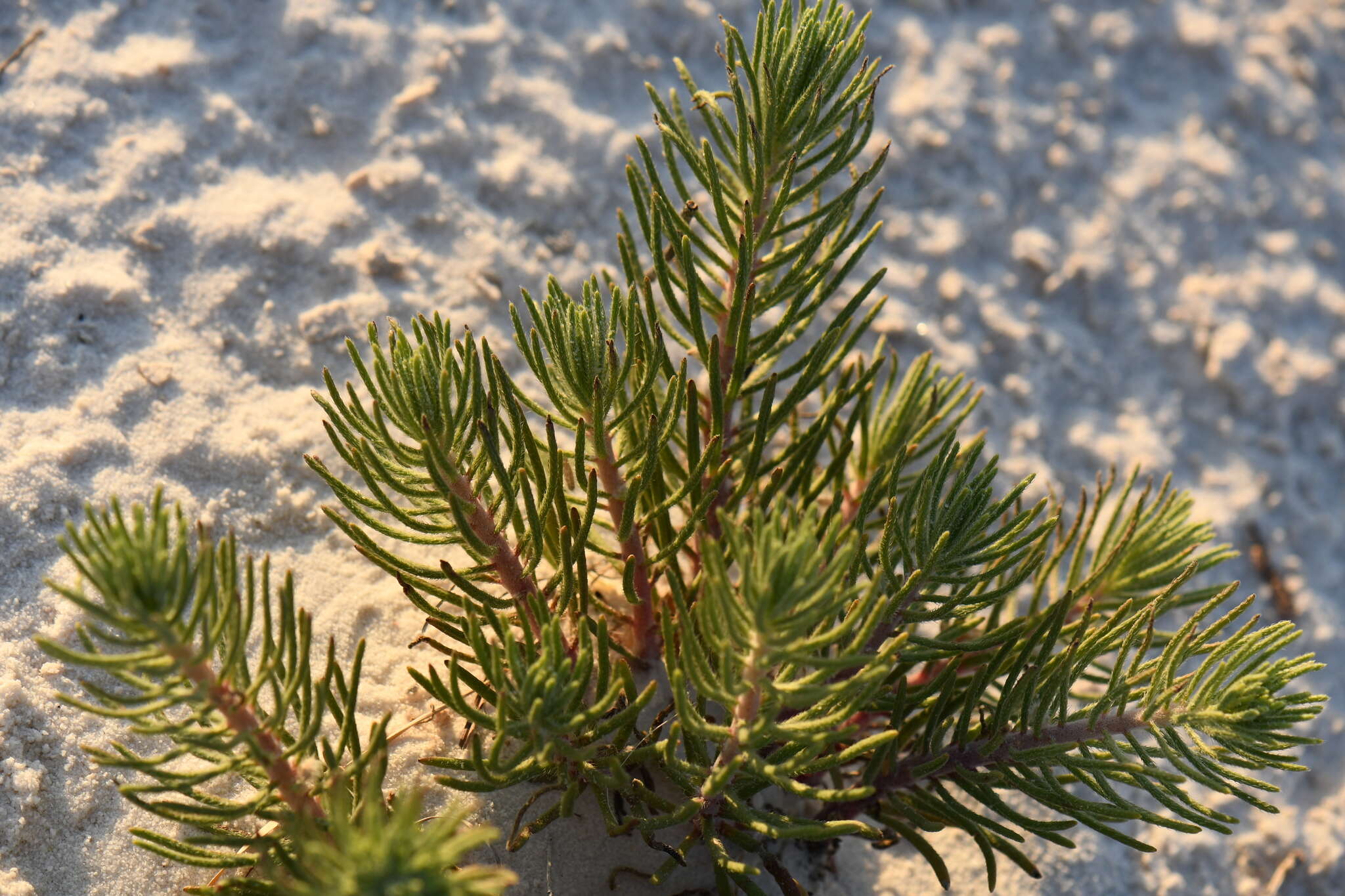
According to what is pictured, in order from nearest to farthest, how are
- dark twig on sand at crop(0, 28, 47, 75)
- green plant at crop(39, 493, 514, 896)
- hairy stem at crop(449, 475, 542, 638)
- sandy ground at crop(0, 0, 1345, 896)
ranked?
green plant at crop(39, 493, 514, 896), hairy stem at crop(449, 475, 542, 638), sandy ground at crop(0, 0, 1345, 896), dark twig on sand at crop(0, 28, 47, 75)

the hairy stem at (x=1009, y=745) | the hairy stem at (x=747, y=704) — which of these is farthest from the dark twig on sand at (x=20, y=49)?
the hairy stem at (x=1009, y=745)

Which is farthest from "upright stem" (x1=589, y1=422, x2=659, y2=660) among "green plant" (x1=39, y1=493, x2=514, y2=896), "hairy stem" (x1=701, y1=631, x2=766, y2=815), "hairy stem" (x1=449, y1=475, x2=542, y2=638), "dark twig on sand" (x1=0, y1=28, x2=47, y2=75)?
"dark twig on sand" (x1=0, y1=28, x2=47, y2=75)

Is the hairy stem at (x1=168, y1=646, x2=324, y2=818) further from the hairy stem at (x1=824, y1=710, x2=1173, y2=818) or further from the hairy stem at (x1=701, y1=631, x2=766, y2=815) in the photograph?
the hairy stem at (x1=824, y1=710, x2=1173, y2=818)

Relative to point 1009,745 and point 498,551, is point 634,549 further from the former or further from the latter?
point 1009,745

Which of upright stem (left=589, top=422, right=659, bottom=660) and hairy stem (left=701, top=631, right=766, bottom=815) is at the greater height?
upright stem (left=589, top=422, right=659, bottom=660)

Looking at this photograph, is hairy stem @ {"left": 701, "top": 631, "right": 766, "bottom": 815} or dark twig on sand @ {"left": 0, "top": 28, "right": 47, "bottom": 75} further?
dark twig on sand @ {"left": 0, "top": 28, "right": 47, "bottom": 75}

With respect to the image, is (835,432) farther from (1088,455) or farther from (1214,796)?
(1214,796)

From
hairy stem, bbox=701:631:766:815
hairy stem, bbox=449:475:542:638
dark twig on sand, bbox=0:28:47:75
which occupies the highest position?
dark twig on sand, bbox=0:28:47:75
